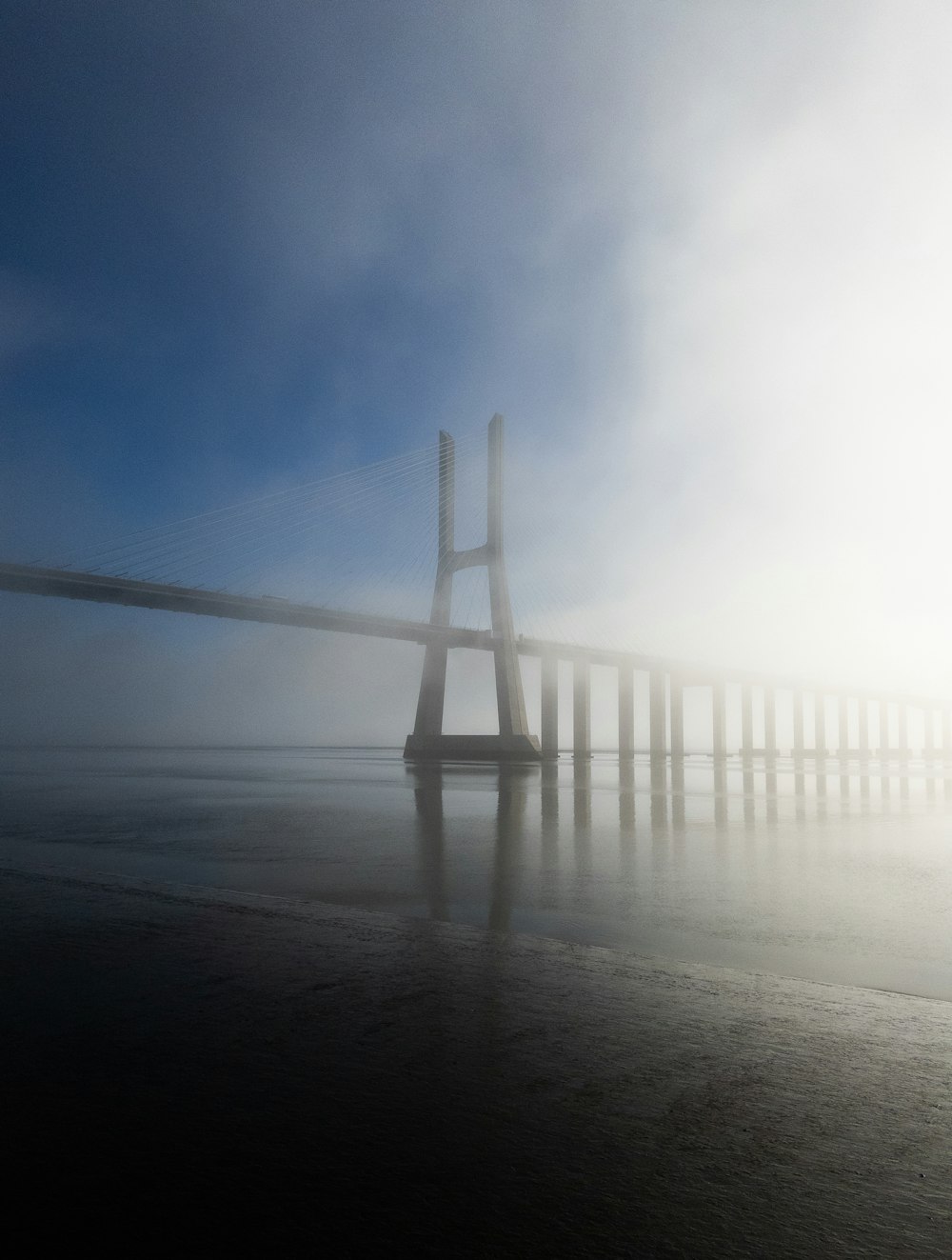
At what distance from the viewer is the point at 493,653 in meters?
40.6

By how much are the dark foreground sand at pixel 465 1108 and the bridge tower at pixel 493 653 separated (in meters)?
35.2

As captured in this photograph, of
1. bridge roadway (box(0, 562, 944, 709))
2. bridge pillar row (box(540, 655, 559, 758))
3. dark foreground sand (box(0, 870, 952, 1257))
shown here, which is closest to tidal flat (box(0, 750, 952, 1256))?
dark foreground sand (box(0, 870, 952, 1257))

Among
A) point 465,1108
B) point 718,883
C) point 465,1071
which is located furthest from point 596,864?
point 465,1108

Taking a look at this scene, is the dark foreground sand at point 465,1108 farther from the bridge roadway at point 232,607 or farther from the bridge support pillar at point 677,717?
the bridge support pillar at point 677,717

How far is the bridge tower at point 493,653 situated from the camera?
3916 centimetres

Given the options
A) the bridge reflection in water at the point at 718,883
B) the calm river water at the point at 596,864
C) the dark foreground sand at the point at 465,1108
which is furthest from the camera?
the calm river water at the point at 596,864

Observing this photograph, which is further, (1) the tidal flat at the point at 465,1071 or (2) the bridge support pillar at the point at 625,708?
(2) the bridge support pillar at the point at 625,708

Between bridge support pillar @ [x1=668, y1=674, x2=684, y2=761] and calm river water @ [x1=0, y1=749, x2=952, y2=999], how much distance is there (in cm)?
5273

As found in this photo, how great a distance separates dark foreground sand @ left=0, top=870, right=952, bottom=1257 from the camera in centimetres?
177

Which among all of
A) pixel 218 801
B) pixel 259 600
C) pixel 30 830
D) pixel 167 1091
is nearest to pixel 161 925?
pixel 167 1091

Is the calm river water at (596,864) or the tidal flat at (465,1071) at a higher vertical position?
the tidal flat at (465,1071)

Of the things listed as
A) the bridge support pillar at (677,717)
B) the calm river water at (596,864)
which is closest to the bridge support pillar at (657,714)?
the bridge support pillar at (677,717)

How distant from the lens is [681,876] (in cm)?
711

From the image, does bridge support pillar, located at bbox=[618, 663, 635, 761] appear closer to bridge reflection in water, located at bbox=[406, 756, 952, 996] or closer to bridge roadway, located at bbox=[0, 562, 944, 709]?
bridge roadway, located at bbox=[0, 562, 944, 709]
